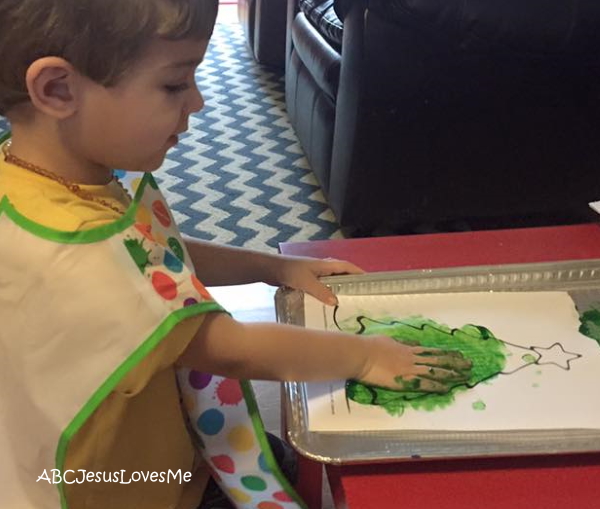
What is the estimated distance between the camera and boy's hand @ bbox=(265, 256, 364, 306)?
79cm

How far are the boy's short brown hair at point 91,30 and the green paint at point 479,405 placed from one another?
14.6 inches

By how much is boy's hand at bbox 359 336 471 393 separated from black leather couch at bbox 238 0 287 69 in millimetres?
2232

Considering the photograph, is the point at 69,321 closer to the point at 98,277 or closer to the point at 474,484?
the point at 98,277

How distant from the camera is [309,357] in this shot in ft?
2.07

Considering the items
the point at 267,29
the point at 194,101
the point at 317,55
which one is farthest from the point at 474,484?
the point at 267,29

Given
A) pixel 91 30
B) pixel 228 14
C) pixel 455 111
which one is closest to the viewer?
pixel 91 30

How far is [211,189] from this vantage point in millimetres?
2016

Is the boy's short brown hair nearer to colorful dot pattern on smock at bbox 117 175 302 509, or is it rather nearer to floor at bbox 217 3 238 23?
colorful dot pattern on smock at bbox 117 175 302 509

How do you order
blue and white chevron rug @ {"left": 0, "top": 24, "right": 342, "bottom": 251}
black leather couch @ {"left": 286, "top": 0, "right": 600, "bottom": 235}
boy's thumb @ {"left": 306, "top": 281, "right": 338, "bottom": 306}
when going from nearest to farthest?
boy's thumb @ {"left": 306, "top": 281, "right": 338, "bottom": 306}
black leather couch @ {"left": 286, "top": 0, "right": 600, "bottom": 235}
blue and white chevron rug @ {"left": 0, "top": 24, "right": 342, "bottom": 251}

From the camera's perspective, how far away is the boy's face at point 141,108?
57 centimetres

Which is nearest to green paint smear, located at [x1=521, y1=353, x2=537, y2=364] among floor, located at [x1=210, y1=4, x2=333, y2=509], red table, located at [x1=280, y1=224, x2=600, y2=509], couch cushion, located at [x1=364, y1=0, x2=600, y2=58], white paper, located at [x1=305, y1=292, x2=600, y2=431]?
white paper, located at [x1=305, y1=292, x2=600, y2=431]

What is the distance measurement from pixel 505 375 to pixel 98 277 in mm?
358

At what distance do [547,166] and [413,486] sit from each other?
49.3 inches

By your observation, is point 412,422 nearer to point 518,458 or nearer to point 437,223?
point 518,458
